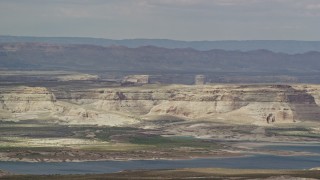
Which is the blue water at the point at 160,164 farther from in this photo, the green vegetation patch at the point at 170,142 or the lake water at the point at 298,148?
the green vegetation patch at the point at 170,142

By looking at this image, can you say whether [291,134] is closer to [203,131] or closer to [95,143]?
[203,131]

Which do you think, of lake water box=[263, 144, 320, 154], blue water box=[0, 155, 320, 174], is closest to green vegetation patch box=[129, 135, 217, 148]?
lake water box=[263, 144, 320, 154]

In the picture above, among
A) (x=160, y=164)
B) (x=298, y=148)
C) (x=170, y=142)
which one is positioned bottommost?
(x=160, y=164)

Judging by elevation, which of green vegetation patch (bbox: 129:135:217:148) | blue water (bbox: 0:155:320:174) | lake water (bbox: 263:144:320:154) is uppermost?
green vegetation patch (bbox: 129:135:217:148)

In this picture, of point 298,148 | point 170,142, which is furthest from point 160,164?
point 298,148

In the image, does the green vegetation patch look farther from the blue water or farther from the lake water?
the blue water

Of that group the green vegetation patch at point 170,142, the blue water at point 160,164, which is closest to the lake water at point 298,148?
the green vegetation patch at point 170,142

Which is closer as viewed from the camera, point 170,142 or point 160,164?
point 160,164

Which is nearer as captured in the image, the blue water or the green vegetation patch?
the blue water

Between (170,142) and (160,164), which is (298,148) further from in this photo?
(160,164)
